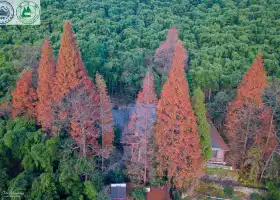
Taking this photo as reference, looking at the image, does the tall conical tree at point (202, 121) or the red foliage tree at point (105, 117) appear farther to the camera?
the tall conical tree at point (202, 121)

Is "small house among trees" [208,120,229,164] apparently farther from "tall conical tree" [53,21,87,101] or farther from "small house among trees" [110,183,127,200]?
"tall conical tree" [53,21,87,101]

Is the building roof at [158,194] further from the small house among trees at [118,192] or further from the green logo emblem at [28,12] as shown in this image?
the green logo emblem at [28,12]

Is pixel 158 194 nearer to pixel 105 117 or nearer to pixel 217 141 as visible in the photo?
pixel 105 117

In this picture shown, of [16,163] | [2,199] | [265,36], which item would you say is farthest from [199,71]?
[2,199]

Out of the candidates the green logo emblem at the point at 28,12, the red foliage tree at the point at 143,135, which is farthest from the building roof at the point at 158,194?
the green logo emblem at the point at 28,12

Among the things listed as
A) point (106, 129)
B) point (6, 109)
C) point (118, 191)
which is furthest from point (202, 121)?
point (6, 109)

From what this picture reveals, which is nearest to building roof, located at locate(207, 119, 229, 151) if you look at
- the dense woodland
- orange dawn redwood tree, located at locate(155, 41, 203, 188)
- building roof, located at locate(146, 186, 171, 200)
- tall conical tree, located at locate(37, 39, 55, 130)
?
the dense woodland

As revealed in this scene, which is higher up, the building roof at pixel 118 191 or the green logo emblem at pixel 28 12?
the green logo emblem at pixel 28 12

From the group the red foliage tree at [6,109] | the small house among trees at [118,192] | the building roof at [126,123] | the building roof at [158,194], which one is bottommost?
the building roof at [158,194]
